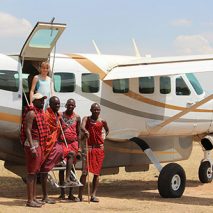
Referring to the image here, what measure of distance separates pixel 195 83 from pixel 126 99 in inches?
102

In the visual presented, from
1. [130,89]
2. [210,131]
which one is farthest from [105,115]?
[210,131]

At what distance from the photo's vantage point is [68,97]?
44.8ft

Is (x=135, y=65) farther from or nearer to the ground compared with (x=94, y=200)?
farther from the ground

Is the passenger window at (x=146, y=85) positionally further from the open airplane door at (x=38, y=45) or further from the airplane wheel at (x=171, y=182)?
the open airplane door at (x=38, y=45)

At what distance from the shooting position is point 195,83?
1645cm

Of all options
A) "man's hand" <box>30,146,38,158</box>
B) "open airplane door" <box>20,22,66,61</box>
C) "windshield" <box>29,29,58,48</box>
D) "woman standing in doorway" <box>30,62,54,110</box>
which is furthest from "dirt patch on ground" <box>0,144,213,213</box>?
"windshield" <box>29,29,58,48</box>

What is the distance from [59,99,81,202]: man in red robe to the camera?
497 inches

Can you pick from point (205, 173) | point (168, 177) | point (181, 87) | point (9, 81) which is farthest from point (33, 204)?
point (205, 173)

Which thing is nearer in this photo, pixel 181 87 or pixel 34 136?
pixel 34 136

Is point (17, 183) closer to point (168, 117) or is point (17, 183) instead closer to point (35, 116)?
point (168, 117)

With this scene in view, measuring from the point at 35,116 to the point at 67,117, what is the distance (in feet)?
4.00

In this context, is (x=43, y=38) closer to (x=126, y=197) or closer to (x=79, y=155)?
(x=79, y=155)

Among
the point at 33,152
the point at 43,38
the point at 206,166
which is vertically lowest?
the point at 206,166

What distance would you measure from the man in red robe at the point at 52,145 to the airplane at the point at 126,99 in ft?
2.93
